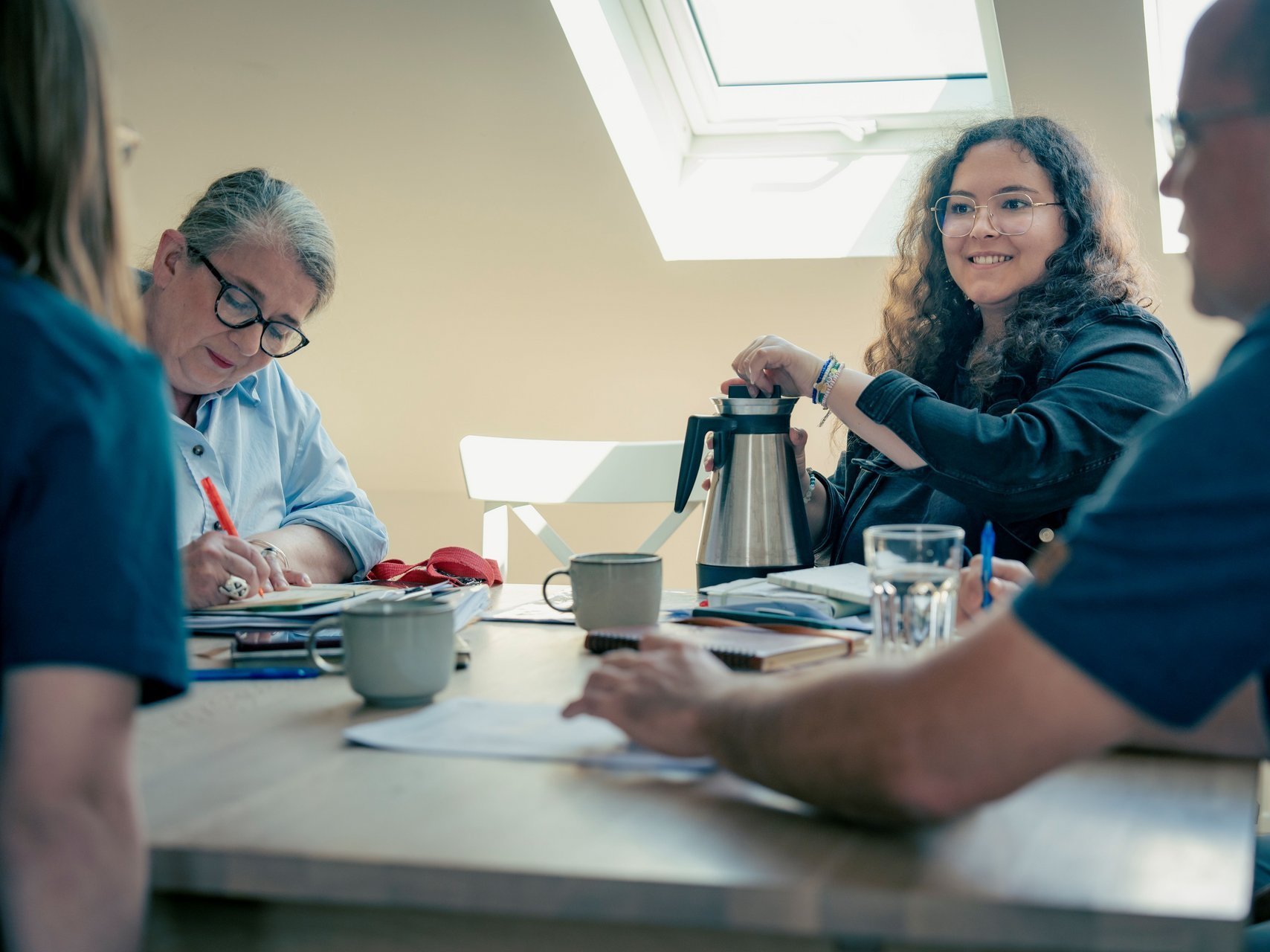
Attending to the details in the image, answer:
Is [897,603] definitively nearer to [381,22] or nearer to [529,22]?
[529,22]

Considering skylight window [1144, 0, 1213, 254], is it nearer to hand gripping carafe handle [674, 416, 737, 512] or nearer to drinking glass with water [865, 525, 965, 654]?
hand gripping carafe handle [674, 416, 737, 512]

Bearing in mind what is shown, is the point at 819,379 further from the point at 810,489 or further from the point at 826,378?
the point at 810,489

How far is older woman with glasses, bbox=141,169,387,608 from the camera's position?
1.77 metres

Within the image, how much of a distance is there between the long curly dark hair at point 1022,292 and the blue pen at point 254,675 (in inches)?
49.2

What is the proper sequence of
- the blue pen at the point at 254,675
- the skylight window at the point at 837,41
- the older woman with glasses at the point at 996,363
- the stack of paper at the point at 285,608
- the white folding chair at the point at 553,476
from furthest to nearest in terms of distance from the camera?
the skylight window at the point at 837,41
the white folding chair at the point at 553,476
the older woman with glasses at the point at 996,363
the stack of paper at the point at 285,608
the blue pen at the point at 254,675

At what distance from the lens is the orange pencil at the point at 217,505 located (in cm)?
165

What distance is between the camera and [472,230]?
302cm

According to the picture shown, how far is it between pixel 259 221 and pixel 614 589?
0.87 m

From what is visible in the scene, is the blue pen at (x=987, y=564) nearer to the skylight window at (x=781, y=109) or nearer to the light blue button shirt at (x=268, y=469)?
the light blue button shirt at (x=268, y=469)

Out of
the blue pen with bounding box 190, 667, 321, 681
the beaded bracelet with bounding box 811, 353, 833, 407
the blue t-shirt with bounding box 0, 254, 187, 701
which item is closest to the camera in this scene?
the blue t-shirt with bounding box 0, 254, 187, 701

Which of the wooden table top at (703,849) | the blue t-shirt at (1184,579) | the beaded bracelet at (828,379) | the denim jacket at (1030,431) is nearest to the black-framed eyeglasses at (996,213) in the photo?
the denim jacket at (1030,431)

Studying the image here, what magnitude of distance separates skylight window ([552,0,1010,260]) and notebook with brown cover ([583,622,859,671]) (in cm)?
180

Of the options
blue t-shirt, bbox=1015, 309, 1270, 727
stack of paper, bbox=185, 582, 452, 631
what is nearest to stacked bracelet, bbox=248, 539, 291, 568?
stack of paper, bbox=185, 582, 452, 631

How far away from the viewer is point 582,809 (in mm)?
717
